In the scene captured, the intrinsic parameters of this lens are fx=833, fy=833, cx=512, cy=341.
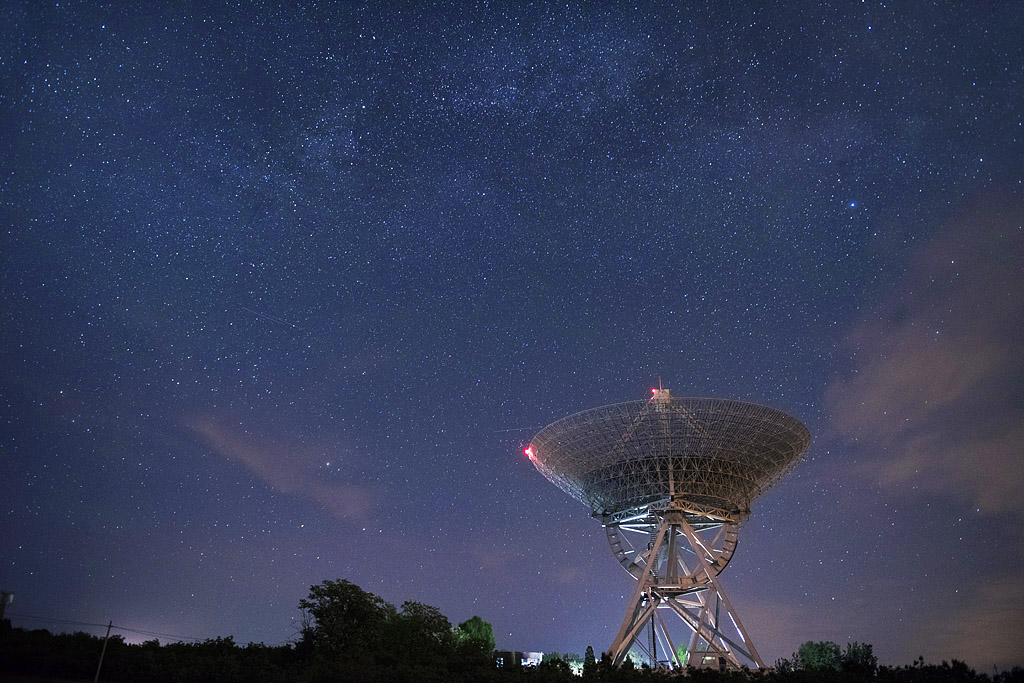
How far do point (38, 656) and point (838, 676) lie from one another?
106 feet

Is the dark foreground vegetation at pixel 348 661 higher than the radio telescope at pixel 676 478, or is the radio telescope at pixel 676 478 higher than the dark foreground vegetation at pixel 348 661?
the radio telescope at pixel 676 478

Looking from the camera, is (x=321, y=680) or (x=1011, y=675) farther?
(x=1011, y=675)

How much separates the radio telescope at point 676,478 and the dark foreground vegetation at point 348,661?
7.72 meters

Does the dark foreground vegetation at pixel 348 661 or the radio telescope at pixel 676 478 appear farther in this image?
the radio telescope at pixel 676 478

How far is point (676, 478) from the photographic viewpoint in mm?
49812

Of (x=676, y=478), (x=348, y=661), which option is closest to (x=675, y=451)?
(x=676, y=478)

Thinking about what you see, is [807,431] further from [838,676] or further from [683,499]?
[838,676]

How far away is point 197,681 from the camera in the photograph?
32.3 meters

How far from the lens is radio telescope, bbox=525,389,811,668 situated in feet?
157

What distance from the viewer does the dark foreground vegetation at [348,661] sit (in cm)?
3250

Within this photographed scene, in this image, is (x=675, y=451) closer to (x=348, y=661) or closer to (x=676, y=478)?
(x=676, y=478)

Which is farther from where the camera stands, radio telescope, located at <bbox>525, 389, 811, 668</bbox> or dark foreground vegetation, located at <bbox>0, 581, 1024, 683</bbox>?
radio telescope, located at <bbox>525, 389, 811, 668</bbox>

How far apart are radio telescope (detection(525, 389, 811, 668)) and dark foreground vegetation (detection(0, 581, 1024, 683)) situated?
25.3 feet

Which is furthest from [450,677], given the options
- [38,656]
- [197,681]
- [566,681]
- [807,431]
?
[807,431]
